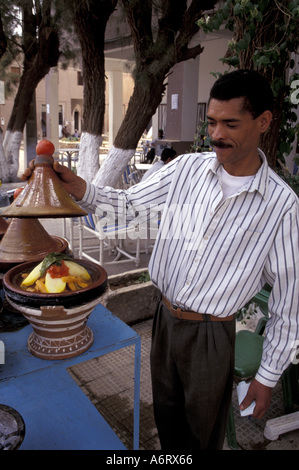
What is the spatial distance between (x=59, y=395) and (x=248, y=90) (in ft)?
6.31

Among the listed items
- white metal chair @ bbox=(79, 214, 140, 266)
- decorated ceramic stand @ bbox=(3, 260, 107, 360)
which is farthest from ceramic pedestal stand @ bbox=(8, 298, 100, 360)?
white metal chair @ bbox=(79, 214, 140, 266)

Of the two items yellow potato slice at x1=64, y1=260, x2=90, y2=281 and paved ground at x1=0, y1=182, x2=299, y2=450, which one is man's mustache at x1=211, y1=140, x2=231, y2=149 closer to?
yellow potato slice at x1=64, y1=260, x2=90, y2=281

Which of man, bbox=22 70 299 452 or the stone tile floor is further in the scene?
the stone tile floor

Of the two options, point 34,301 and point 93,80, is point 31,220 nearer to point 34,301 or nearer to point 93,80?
point 34,301

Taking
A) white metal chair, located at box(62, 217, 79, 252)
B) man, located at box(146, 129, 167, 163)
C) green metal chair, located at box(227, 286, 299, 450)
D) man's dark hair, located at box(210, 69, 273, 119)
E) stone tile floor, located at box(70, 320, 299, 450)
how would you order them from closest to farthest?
1. man's dark hair, located at box(210, 69, 273, 119)
2. green metal chair, located at box(227, 286, 299, 450)
3. stone tile floor, located at box(70, 320, 299, 450)
4. white metal chair, located at box(62, 217, 79, 252)
5. man, located at box(146, 129, 167, 163)

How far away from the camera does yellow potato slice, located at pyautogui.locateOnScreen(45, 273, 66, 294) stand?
154 centimetres

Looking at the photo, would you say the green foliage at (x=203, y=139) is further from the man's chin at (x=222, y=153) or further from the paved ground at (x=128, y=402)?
the man's chin at (x=222, y=153)

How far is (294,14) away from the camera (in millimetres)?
2693

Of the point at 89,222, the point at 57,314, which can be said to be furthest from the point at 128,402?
the point at 89,222

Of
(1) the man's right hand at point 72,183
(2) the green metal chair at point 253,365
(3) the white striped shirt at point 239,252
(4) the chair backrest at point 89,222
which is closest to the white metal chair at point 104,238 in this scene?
(4) the chair backrest at point 89,222

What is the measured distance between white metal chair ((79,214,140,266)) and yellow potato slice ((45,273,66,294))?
2476 millimetres

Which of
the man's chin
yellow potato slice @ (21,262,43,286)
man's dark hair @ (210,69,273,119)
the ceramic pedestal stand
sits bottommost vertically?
the ceramic pedestal stand

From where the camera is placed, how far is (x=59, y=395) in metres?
2.31

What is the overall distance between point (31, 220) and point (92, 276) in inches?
19.0
